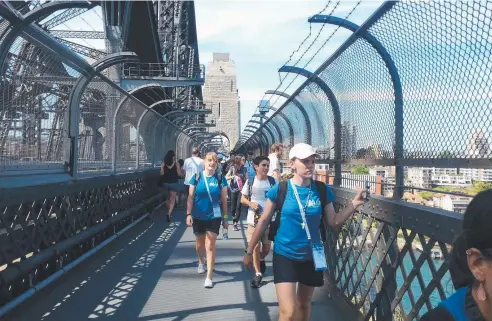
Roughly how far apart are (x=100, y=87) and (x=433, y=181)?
5.57 metres

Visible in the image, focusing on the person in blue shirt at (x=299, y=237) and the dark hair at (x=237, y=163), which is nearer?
the person in blue shirt at (x=299, y=237)

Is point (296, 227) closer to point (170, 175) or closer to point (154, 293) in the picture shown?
point (154, 293)

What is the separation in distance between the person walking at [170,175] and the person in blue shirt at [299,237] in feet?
26.6

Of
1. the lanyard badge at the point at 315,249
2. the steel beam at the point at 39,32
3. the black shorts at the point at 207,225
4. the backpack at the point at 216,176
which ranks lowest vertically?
the black shorts at the point at 207,225

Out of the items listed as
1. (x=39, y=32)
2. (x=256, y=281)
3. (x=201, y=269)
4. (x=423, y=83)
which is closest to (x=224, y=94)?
(x=201, y=269)

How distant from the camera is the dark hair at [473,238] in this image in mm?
1270

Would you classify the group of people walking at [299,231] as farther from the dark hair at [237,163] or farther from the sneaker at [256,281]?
the dark hair at [237,163]

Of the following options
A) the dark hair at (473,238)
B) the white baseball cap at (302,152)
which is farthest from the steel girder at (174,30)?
the dark hair at (473,238)

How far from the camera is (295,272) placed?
352 cm

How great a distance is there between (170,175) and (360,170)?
7.48 metres

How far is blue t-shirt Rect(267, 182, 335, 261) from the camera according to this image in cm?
354

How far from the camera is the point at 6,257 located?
430 centimetres

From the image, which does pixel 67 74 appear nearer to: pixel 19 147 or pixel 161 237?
pixel 19 147

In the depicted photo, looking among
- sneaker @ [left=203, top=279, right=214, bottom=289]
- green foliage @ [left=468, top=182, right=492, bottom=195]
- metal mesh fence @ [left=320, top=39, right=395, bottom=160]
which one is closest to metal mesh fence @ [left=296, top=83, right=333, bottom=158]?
metal mesh fence @ [left=320, top=39, right=395, bottom=160]
